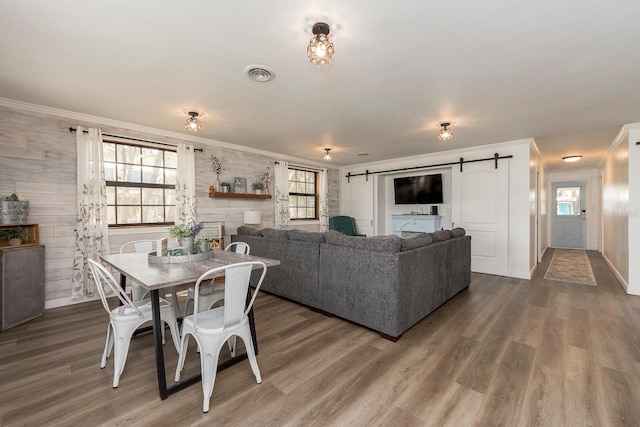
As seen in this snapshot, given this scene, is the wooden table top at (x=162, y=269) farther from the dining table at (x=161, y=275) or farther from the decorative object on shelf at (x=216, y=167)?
the decorative object on shelf at (x=216, y=167)

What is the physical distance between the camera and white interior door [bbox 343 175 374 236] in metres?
6.89

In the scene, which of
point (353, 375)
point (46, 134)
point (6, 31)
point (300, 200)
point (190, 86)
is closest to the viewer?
point (6, 31)

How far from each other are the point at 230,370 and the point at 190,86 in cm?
256

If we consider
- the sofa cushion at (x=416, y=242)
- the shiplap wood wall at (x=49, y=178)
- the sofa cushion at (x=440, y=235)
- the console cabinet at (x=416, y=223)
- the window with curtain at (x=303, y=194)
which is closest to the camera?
the sofa cushion at (x=416, y=242)

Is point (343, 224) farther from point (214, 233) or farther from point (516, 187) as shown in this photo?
point (516, 187)

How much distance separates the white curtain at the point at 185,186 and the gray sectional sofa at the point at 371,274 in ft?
4.67

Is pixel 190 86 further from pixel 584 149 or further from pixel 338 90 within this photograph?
pixel 584 149

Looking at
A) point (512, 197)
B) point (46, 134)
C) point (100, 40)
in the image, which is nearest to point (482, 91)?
point (512, 197)

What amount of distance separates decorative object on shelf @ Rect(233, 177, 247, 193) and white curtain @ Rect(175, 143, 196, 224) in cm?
75

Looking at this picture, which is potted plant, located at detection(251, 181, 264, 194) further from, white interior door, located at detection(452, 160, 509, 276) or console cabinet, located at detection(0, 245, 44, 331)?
white interior door, located at detection(452, 160, 509, 276)

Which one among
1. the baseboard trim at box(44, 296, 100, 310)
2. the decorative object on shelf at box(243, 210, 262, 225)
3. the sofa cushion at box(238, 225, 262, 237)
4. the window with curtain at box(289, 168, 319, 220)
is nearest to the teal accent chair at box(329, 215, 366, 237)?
the window with curtain at box(289, 168, 319, 220)

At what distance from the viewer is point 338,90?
2.77 m

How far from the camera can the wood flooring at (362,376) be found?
1611mm

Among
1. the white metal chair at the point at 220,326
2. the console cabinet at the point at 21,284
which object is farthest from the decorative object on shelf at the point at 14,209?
the white metal chair at the point at 220,326
